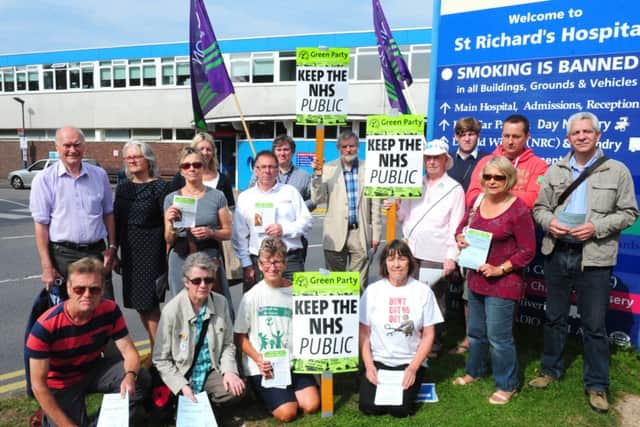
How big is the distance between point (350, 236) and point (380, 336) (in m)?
1.39

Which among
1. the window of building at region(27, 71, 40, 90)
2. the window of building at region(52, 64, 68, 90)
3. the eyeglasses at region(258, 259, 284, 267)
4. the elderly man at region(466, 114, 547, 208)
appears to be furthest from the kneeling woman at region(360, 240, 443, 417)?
the window of building at region(27, 71, 40, 90)

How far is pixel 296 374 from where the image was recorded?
13.6 feet

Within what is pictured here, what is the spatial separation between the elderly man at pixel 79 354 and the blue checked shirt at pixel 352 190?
8.07 feet

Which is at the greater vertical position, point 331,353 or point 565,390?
point 331,353

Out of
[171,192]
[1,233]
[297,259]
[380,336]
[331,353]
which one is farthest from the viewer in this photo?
[1,233]

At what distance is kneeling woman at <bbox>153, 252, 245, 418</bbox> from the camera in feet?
12.2

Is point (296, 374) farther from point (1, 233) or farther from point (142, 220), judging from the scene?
point (1, 233)

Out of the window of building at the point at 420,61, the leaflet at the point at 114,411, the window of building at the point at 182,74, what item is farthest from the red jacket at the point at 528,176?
the window of building at the point at 182,74

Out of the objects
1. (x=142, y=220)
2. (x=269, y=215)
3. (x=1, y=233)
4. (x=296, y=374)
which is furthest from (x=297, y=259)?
(x=1, y=233)

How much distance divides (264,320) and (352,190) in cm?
180

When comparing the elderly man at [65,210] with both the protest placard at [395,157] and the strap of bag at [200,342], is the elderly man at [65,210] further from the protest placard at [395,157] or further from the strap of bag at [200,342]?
the protest placard at [395,157]

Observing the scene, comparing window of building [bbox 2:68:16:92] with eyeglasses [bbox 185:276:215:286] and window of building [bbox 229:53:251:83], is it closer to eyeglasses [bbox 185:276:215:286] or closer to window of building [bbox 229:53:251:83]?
window of building [bbox 229:53:251:83]

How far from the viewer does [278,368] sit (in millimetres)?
3990

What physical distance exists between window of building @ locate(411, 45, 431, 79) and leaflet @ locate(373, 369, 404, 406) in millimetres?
23205
